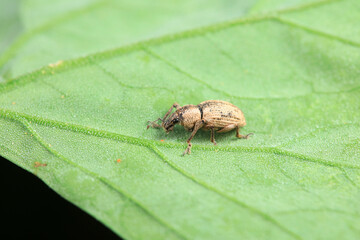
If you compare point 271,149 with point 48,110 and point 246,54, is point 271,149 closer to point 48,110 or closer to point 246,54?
point 246,54

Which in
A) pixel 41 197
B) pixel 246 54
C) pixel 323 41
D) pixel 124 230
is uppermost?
pixel 323 41

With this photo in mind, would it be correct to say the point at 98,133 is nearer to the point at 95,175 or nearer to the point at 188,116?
the point at 95,175

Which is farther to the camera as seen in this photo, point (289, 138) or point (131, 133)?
point (289, 138)

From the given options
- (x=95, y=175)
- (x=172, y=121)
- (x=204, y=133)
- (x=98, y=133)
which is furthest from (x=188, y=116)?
(x=95, y=175)

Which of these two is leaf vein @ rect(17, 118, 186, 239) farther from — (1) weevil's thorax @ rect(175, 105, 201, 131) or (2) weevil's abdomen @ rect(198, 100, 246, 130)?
(2) weevil's abdomen @ rect(198, 100, 246, 130)

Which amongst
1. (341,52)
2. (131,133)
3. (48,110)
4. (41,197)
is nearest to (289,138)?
(341,52)

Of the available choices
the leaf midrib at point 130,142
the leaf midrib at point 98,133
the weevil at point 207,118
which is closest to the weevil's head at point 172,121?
the weevil at point 207,118

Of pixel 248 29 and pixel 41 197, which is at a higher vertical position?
pixel 248 29

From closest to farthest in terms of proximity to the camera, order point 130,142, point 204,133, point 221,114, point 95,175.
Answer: point 95,175 → point 130,142 → point 221,114 → point 204,133
